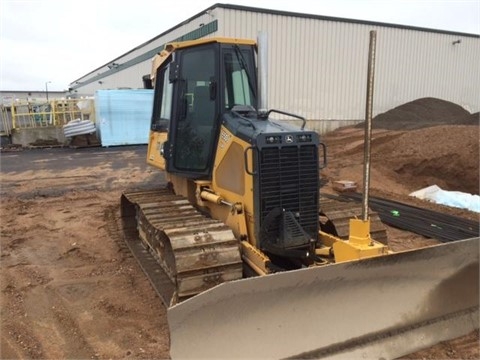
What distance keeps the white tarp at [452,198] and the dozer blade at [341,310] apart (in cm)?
625

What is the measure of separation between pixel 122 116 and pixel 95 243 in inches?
605

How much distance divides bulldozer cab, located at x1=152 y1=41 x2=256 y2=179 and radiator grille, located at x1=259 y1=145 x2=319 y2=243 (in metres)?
0.84

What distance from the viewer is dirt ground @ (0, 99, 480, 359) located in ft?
12.5

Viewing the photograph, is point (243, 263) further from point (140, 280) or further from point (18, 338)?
point (18, 338)

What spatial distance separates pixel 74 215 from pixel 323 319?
5868 mm

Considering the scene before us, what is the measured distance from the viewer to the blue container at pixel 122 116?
20453 millimetres

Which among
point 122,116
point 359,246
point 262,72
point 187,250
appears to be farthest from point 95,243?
point 122,116

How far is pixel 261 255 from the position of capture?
3.95 meters

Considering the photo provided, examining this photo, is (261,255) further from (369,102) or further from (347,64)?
(347,64)

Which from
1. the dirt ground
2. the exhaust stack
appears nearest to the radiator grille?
the exhaust stack

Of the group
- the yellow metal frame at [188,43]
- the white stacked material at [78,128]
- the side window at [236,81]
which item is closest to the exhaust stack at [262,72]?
the side window at [236,81]

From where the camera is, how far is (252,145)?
3.98 meters

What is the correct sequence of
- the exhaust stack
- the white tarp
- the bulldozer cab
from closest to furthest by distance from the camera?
the exhaust stack < the bulldozer cab < the white tarp

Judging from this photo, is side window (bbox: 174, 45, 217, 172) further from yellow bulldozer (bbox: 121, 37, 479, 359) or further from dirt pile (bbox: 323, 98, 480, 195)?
dirt pile (bbox: 323, 98, 480, 195)
